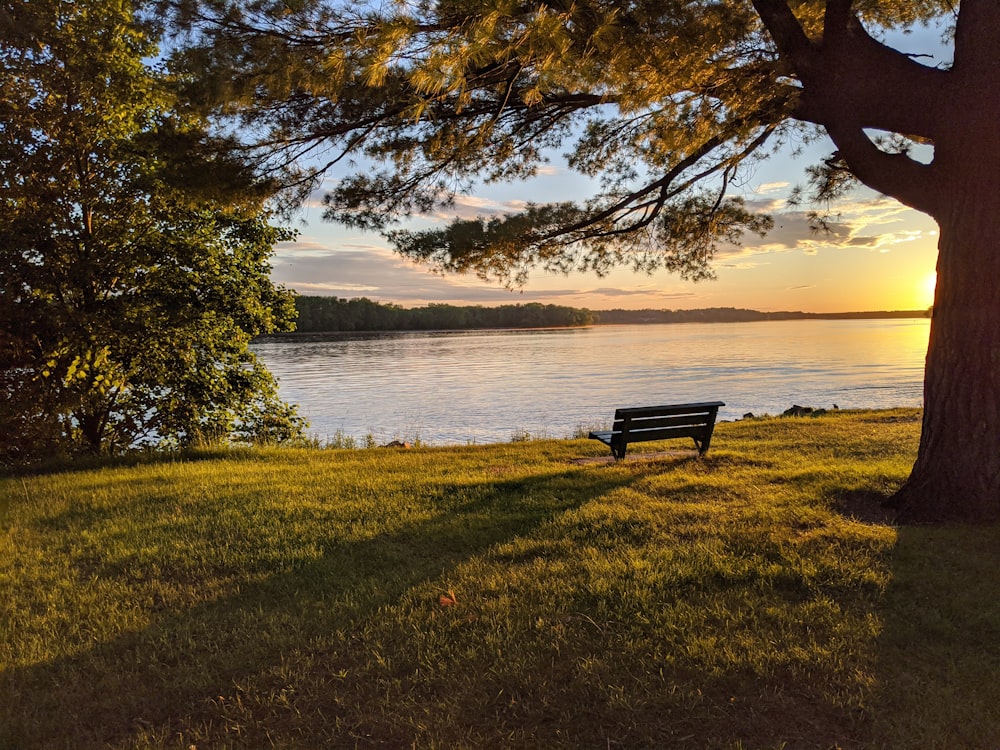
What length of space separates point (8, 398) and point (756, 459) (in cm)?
1124

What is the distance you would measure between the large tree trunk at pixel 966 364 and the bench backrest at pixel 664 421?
8.99ft

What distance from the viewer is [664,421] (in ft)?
26.3

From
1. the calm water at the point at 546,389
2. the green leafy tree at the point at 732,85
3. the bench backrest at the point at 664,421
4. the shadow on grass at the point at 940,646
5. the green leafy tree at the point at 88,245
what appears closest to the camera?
the shadow on grass at the point at 940,646

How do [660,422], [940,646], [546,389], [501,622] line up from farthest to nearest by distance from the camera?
[546,389] < [660,422] < [501,622] < [940,646]

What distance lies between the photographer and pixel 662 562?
4121 millimetres

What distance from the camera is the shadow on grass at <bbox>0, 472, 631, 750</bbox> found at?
2.62 meters

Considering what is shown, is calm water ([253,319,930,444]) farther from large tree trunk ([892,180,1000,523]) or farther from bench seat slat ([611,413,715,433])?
large tree trunk ([892,180,1000,523])

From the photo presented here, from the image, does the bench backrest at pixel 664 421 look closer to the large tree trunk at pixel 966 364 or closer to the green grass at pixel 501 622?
the green grass at pixel 501 622

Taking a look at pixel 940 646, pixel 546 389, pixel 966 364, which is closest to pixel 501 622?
pixel 940 646

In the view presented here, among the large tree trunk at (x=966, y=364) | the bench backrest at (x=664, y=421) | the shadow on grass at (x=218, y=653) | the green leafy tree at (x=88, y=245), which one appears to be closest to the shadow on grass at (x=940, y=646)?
the large tree trunk at (x=966, y=364)

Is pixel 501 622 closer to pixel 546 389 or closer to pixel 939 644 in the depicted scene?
pixel 939 644

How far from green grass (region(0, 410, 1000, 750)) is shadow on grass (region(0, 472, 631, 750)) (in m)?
0.01

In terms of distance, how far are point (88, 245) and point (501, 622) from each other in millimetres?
10120

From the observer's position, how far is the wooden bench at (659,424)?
779 cm
